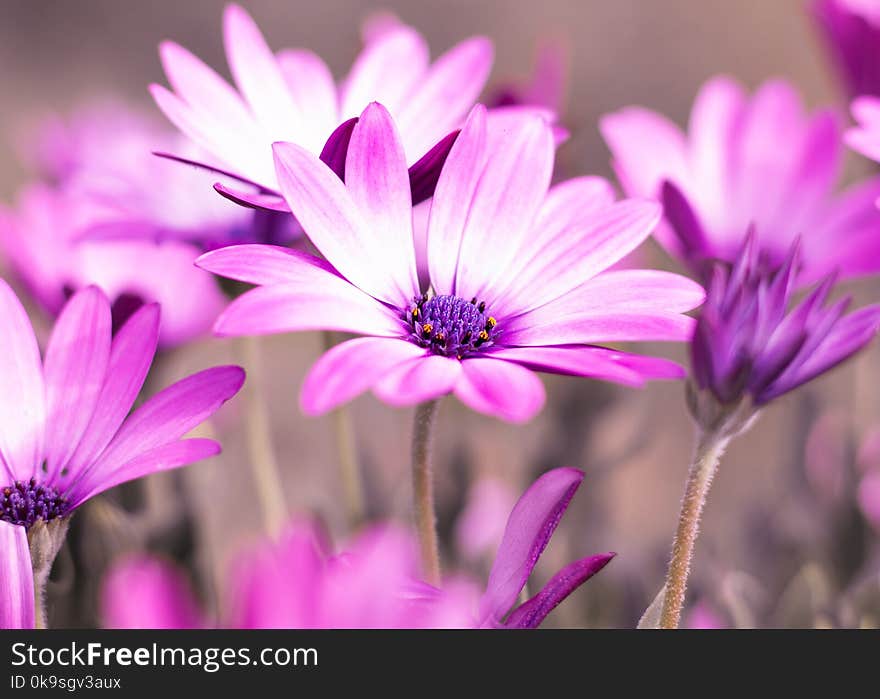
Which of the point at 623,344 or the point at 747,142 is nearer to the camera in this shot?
the point at 747,142

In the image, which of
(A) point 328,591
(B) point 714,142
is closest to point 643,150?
(B) point 714,142

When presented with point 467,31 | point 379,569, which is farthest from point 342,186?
point 467,31

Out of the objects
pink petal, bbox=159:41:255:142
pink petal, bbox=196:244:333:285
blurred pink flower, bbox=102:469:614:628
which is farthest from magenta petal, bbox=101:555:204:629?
pink petal, bbox=159:41:255:142

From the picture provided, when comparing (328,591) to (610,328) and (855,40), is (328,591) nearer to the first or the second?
(610,328)

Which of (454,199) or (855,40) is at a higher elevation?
(855,40)

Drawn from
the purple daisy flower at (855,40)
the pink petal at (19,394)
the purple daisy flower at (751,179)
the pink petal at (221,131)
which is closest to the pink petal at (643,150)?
the purple daisy flower at (751,179)
